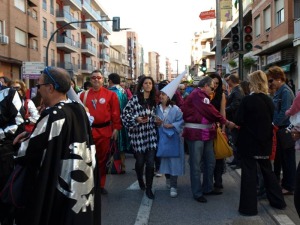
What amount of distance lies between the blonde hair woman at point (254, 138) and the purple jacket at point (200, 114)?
1.82ft

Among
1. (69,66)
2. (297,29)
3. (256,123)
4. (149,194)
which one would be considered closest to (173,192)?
(149,194)

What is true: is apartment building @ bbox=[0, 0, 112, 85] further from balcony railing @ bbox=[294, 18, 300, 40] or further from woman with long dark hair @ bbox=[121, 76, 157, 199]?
woman with long dark hair @ bbox=[121, 76, 157, 199]

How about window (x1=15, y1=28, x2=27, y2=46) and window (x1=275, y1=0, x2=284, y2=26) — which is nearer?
window (x1=275, y1=0, x2=284, y2=26)

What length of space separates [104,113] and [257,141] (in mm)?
2297

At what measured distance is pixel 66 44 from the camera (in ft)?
166

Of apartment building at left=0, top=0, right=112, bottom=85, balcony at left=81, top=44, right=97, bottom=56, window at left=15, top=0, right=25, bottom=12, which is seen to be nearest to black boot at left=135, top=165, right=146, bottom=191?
apartment building at left=0, top=0, right=112, bottom=85

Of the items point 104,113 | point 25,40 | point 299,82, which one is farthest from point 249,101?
point 25,40

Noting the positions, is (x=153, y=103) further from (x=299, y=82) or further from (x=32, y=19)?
(x=32, y=19)

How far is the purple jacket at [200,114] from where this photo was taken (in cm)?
591

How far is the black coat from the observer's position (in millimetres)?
5309

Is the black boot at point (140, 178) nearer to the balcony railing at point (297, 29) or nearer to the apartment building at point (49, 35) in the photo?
the balcony railing at point (297, 29)

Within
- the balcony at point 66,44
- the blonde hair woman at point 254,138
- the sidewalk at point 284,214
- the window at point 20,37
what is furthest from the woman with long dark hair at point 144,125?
the balcony at point 66,44

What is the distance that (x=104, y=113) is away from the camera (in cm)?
616

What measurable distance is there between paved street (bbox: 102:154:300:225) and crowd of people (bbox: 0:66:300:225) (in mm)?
163
